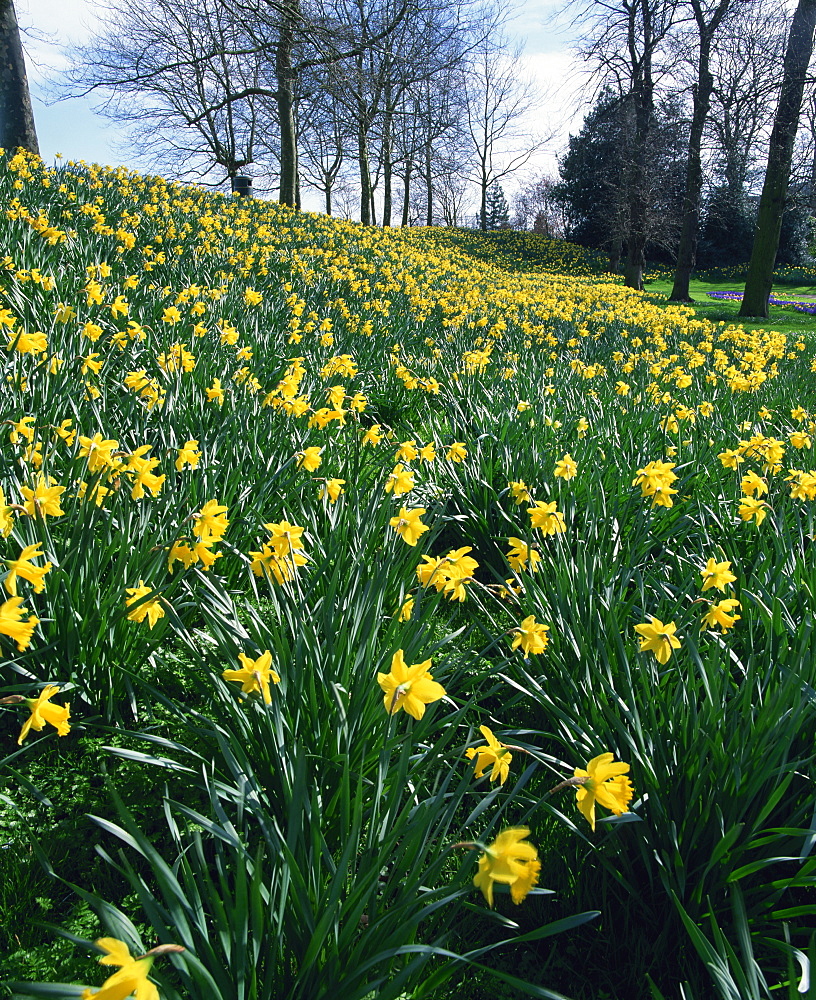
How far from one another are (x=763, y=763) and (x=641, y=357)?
5323mm

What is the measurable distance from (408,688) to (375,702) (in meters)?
0.43

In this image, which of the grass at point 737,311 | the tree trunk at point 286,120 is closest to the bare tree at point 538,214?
the grass at point 737,311

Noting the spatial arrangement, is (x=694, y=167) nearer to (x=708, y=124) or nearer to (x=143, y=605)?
(x=708, y=124)

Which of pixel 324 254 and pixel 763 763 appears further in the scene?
pixel 324 254

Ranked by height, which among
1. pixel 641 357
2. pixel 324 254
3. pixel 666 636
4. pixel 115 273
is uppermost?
pixel 324 254

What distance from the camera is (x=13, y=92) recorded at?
10.1 metres

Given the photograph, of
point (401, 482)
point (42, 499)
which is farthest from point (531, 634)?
point (42, 499)

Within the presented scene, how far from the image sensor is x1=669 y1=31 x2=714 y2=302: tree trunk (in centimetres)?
1655

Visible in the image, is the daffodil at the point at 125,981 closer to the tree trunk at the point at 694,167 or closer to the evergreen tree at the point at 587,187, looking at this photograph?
the tree trunk at the point at 694,167

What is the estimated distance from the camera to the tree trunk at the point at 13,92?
976cm

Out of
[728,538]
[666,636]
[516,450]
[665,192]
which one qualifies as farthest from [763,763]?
[665,192]

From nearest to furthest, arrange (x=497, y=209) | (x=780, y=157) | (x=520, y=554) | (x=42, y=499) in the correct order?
(x=42, y=499), (x=520, y=554), (x=780, y=157), (x=497, y=209)

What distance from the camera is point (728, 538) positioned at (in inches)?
102

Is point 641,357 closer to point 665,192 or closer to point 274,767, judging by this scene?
point 274,767
